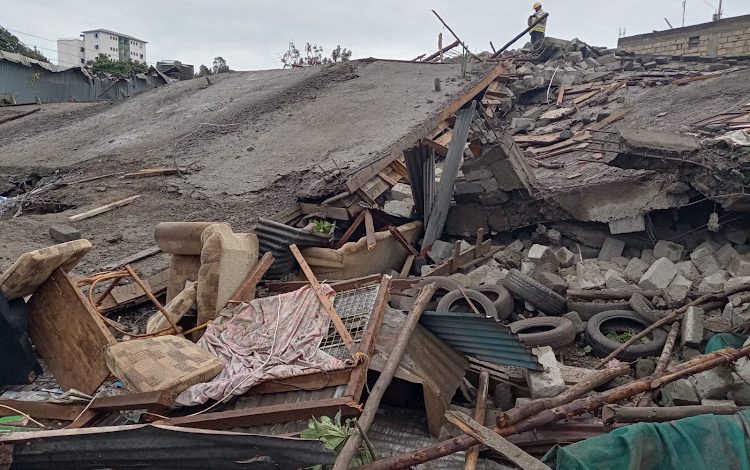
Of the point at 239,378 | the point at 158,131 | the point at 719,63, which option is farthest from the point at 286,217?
the point at 719,63

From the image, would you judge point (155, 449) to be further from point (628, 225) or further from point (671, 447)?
point (628, 225)

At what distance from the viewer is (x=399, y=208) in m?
8.48

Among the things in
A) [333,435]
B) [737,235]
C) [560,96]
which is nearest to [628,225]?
[737,235]

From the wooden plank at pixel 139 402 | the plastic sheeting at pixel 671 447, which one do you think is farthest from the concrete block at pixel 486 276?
the wooden plank at pixel 139 402

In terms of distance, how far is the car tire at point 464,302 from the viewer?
6096 millimetres

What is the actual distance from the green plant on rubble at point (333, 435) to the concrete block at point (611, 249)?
517cm

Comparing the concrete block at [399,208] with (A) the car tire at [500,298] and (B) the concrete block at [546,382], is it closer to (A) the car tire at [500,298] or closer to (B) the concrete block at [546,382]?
(A) the car tire at [500,298]

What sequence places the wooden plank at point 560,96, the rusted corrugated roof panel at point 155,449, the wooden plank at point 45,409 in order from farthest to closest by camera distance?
the wooden plank at point 560,96 < the wooden plank at point 45,409 < the rusted corrugated roof panel at point 155,449

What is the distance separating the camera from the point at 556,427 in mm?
3875

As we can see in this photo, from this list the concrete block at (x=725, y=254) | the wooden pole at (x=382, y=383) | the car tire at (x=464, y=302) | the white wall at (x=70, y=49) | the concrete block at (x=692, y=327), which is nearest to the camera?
the wooden pole at (x=382, y=383)

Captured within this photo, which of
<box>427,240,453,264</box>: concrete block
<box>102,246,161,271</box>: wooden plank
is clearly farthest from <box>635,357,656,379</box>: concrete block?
<box>102,246,161,271</box>: wooden plank

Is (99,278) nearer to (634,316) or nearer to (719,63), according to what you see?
(634,316)

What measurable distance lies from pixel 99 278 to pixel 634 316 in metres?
5.22

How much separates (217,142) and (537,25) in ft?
38.3
